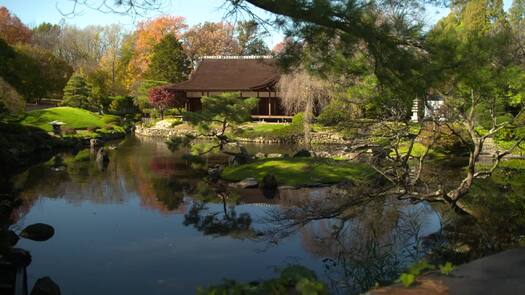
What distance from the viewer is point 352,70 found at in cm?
616

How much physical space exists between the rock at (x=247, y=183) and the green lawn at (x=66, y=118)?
49.0 ft

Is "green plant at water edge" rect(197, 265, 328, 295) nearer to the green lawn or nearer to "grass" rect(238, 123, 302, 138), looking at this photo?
"grass" rect(238, 123, 302, 138)

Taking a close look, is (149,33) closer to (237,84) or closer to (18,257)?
(237,84)

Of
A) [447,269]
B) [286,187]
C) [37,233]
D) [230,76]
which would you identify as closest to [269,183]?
[286,187]

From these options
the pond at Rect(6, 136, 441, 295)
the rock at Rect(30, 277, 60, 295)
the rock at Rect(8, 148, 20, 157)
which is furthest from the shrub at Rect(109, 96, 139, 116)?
the rock at Rect(30, 277, 60, 295)

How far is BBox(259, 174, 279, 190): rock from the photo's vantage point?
12844 mm

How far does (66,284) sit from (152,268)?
1.16 metres

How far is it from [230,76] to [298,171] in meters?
18.2

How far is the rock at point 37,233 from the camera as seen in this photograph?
841 centimetres

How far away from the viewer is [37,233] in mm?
8469

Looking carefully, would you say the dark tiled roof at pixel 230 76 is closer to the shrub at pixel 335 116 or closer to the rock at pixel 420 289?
the shrub at pixel 335 116

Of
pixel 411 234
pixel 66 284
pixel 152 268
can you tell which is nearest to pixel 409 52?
pixel 411 234

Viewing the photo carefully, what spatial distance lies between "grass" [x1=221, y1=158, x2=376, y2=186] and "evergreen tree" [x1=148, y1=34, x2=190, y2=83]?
21.0m

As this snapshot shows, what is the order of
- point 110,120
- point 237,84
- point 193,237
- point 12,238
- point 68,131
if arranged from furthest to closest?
point 110,120 < point 237,84 < point 68,131 < point 193,237 < point 12,238
